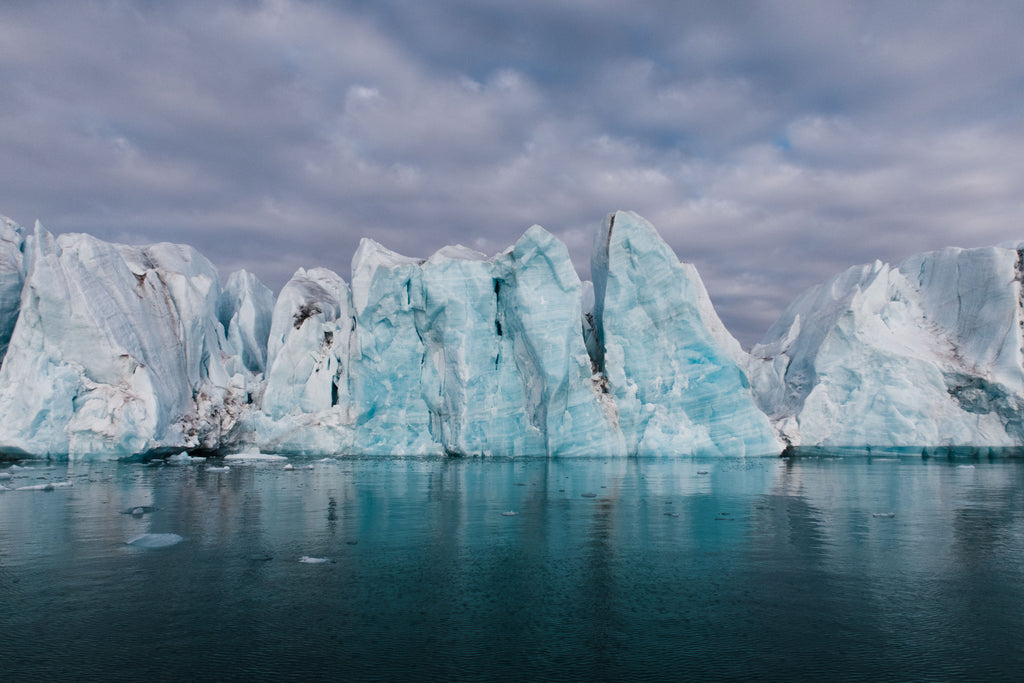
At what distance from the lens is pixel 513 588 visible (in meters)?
6.20

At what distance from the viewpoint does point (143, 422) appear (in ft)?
73.0

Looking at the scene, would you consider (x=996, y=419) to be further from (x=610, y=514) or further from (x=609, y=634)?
(x=609, y=634)

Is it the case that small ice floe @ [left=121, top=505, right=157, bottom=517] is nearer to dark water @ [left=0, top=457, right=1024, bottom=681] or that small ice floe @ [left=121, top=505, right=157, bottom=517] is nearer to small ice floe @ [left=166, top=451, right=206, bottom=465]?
dark water @ [left=0, top=457, right=1024, bottom=681]

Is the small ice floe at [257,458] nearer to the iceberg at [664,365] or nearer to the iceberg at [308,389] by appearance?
the iceberg at [308,389]

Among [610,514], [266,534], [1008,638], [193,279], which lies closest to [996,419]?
[610,514]

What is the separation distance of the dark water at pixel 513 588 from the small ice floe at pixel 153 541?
0.15 meters

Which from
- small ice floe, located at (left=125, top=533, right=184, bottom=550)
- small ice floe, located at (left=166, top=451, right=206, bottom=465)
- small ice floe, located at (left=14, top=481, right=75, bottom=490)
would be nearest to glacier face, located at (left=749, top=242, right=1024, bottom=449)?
small ice floe, located at (left=166, top=451, right=206, bottom=465)

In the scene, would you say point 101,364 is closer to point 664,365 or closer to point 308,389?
point 308,389

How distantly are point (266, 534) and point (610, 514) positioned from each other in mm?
4696

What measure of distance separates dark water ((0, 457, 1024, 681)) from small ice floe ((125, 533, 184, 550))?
15 centimetres

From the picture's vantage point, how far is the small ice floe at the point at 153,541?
7.79 m

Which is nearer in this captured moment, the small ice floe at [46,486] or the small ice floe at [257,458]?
the small ice floe at [46,486]

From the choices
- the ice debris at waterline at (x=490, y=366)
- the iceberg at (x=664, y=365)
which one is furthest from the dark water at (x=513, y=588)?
the iceberg at (x=664, y=365)

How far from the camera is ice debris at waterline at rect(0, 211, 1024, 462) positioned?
22531mm
